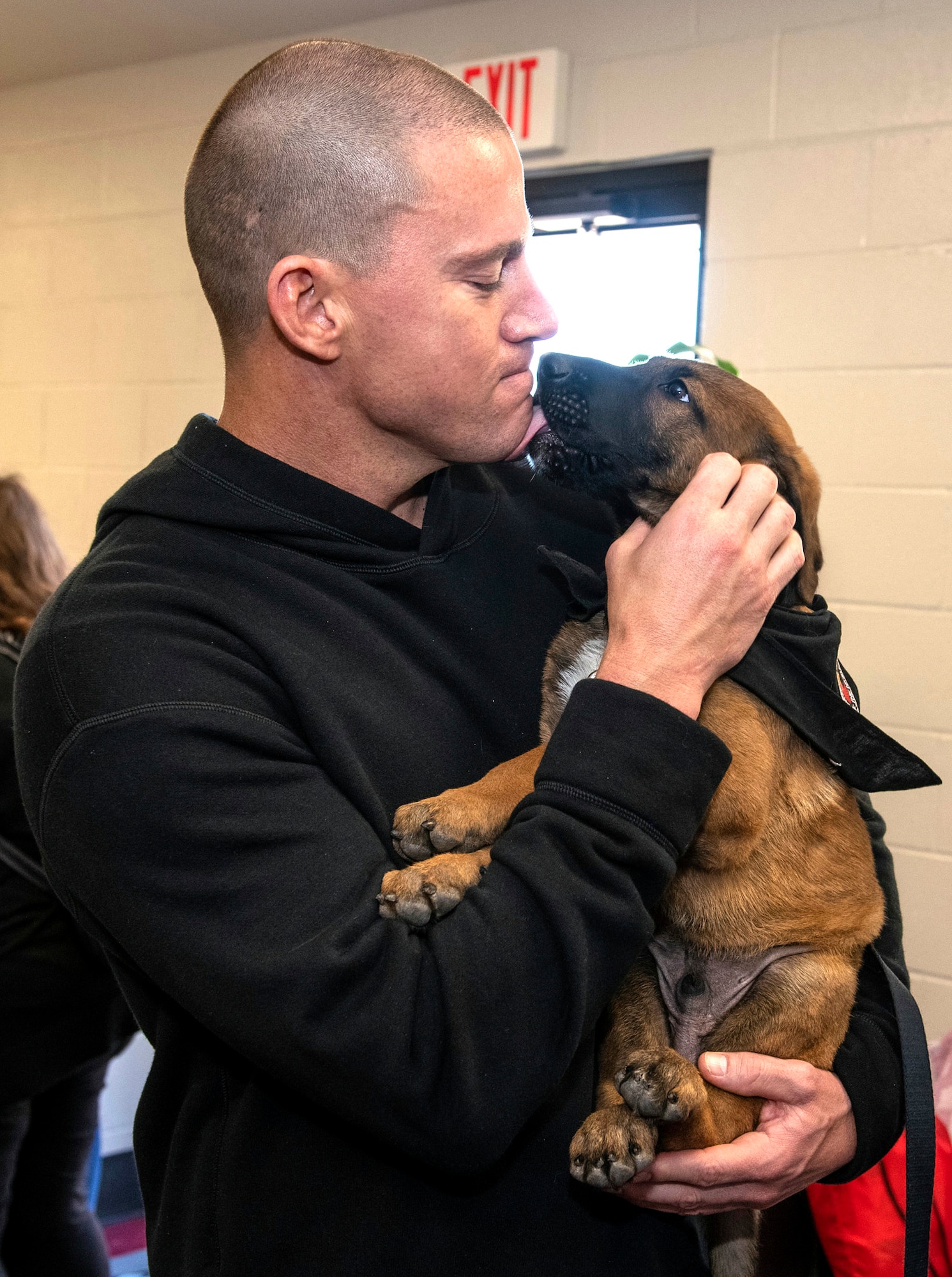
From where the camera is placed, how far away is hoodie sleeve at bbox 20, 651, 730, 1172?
1.05 metres

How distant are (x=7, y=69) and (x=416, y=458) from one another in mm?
4541

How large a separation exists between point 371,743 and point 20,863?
176 cm

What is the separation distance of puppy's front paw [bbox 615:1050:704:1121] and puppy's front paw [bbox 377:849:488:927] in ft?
1.17

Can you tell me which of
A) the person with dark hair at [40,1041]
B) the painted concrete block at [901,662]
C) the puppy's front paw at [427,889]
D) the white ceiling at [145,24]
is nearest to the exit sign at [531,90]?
the white ceiling at [145,24]

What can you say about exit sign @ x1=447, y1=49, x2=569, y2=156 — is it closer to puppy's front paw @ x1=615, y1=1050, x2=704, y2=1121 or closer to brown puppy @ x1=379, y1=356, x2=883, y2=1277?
brown puppy @ x1=379, y1=356, x2=883, y2=1277

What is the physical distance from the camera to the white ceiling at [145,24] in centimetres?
416

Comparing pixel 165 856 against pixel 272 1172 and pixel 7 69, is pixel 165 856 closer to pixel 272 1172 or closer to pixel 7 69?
pixel 272 1172

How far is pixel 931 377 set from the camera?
10.4 feet

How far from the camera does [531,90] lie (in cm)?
378

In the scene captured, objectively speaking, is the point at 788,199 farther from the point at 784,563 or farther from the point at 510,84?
the point at 784,563

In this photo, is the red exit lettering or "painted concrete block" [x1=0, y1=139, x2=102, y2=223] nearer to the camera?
the red exit lettering

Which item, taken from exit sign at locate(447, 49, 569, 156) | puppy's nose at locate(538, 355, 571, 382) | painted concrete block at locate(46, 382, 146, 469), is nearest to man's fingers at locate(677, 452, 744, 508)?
Result: puppy's nose at locate(538, 355, 571, 382)

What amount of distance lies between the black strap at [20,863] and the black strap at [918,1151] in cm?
201

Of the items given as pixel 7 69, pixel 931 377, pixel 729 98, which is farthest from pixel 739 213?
pixel 7 69
